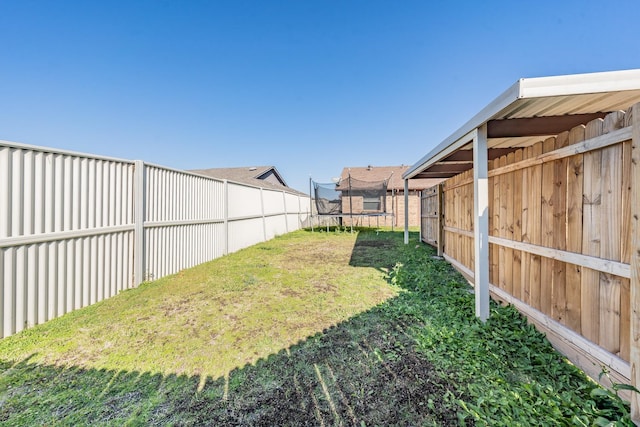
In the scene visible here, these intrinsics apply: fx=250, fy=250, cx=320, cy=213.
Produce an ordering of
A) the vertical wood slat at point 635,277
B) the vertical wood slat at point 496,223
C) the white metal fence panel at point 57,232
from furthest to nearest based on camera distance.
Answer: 1. the vertical wood slat at point 496,223
2. the white metal fence panel at point 57,232
3. the vertical wood slat at point 635,277

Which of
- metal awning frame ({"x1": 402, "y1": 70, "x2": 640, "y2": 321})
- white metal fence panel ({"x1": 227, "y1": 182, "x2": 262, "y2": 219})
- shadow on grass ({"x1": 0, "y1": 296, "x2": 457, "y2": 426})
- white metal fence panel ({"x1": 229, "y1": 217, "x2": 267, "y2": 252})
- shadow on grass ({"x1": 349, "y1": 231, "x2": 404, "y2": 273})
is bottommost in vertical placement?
shadow on grass ({"x1": 0, "y1": 296, "x2": 457, "y2": 426})

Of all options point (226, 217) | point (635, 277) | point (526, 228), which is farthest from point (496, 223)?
point (226, 217)

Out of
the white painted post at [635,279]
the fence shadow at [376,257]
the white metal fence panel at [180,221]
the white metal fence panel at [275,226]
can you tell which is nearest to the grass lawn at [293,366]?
the white painted post at [635,279]

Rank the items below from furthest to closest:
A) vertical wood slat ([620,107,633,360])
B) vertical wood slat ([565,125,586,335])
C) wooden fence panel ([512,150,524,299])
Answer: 1. wooden fence panel ([512,150,524,299])
2. vertical wood slat ([565,125,586,335])
3. vertical wood slat ([620,107,633,360])

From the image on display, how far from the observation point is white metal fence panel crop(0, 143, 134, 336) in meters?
2.37

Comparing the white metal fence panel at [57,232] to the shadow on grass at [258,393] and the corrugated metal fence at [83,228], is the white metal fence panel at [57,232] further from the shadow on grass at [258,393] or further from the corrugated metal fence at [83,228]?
the shadow on grass at [258,393]

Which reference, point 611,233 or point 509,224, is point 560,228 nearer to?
point 611,233

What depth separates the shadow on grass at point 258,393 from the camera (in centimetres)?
141

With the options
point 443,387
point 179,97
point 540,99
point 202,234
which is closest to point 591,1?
point 540,99

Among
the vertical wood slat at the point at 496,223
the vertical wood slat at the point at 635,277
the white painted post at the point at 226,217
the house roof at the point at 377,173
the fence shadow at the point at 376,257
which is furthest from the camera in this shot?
the house roof at the point at 377,173

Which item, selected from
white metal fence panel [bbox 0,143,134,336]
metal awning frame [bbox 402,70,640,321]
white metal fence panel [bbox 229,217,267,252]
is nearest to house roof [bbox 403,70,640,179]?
metal awning frame [bbox 402,70,640,321]

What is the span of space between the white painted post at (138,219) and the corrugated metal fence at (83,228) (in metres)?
0.01

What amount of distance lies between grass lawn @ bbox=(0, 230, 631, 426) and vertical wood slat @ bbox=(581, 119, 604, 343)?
14.0 inches

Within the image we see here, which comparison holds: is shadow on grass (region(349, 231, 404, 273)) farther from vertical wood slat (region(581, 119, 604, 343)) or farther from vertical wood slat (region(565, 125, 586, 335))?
vertical wood slat (region(581, 119, 604, 343))
